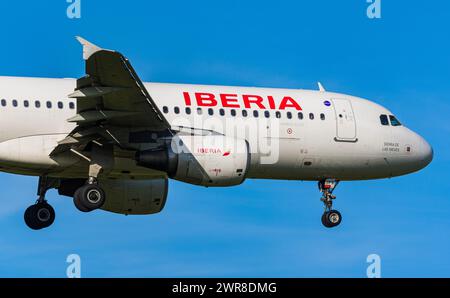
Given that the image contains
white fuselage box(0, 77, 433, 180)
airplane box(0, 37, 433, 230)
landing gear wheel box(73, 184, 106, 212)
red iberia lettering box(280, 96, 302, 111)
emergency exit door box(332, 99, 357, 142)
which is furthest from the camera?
emergency exit door box(332, 99, 357, 142)

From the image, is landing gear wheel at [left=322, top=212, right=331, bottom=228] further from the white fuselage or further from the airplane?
the white fuselage

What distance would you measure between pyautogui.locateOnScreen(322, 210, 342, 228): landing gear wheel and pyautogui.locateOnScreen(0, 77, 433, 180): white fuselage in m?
1.12

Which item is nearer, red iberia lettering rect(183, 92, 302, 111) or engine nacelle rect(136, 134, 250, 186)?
engine nacelle rect(136, 134, 250, 186)

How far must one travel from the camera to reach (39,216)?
103ft

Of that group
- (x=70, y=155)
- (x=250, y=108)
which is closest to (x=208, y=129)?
(x=250, y=108)

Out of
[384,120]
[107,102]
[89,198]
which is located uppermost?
[384,120]

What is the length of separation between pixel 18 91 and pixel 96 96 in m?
2.83

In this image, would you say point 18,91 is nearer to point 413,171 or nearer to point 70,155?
point 70,155

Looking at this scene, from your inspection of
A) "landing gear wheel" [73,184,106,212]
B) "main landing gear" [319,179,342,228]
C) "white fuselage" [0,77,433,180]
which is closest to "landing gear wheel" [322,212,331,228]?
"main landing gear" [319,179,342,228]

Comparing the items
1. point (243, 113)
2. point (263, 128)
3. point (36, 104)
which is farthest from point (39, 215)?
point (263, 128)

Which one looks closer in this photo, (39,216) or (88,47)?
(88,47)

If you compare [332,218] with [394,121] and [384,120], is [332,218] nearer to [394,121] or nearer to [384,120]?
[384,120]

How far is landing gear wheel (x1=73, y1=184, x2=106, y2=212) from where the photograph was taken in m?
28.8

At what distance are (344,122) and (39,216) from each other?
9.67 metres
